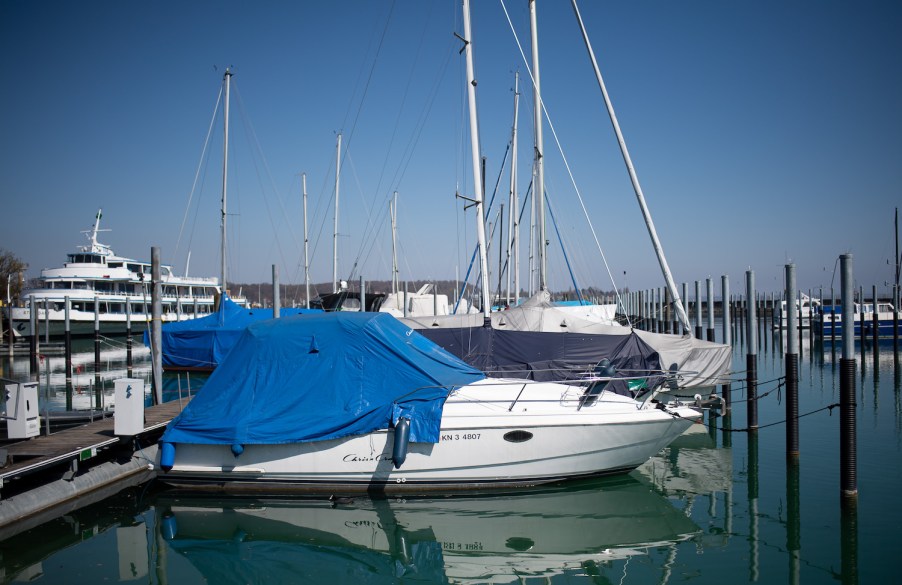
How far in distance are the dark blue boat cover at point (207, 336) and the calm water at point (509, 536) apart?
15730mm

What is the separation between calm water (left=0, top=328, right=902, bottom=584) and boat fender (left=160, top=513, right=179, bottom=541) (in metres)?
0.02

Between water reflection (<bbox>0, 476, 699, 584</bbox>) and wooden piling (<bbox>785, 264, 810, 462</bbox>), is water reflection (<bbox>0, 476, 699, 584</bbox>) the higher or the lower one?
the lower one

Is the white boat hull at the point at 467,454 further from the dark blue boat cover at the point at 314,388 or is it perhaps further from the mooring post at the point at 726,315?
the mooring post at the point at 726,315

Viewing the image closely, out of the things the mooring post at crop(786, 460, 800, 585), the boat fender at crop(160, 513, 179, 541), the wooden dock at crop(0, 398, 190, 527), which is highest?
the wooden dock at crop(0, 398, 190, 527)

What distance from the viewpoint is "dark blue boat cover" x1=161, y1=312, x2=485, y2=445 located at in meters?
9.20

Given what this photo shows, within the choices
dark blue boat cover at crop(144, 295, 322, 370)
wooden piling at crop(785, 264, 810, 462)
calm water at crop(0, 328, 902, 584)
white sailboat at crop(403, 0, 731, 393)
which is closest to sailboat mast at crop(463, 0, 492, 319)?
white sailboat at crop(403, 0, 731, 393)

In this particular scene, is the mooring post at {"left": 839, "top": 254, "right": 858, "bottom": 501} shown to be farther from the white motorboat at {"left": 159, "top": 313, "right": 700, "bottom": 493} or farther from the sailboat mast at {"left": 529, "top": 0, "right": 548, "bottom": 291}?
the sailboat mast at {"left": 529, "top": 0, "right": 548, "bottom": 291}

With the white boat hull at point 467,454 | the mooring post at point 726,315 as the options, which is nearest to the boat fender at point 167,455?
the white boat hull at point 467,454

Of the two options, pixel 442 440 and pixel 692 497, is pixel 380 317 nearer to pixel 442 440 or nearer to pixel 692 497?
pixel 442 440

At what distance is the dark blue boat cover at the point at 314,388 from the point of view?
920 centimetres

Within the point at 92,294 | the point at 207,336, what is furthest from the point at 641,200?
the point at 92,294

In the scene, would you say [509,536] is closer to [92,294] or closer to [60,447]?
[60,447]

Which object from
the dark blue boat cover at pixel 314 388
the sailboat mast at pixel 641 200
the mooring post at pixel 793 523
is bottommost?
the mooring post at pixel 793 523

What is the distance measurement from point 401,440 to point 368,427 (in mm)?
561
